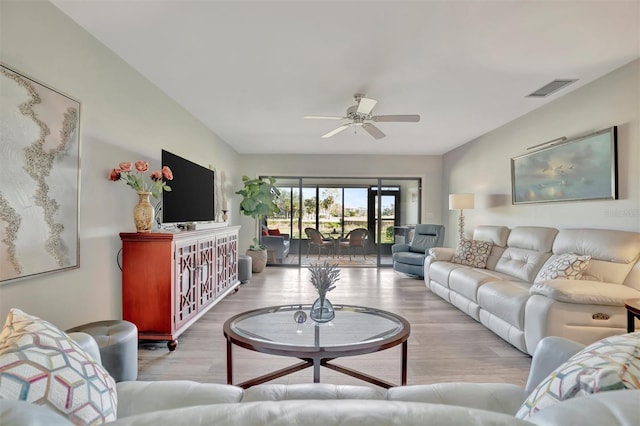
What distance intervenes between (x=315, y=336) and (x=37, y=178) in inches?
76.2

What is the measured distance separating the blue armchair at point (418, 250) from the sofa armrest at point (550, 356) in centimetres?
448

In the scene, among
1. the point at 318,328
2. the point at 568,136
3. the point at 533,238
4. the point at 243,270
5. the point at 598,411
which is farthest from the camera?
the point at 243,270

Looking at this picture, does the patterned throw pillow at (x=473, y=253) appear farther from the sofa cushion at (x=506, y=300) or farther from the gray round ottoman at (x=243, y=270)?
the gray round ottoman at (x=243, y=270)

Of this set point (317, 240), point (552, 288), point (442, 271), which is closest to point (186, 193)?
point (442, 271)

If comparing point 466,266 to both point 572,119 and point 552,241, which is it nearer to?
point 552,241

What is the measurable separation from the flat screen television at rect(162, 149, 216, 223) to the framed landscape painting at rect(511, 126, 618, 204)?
4.21 metres

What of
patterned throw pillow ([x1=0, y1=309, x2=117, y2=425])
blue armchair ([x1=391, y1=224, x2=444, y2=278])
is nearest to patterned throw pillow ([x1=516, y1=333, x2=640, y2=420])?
patterned throw pillow ([x1=0, y1=309, x2=117, y2=425])

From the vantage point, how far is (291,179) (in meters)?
7.25

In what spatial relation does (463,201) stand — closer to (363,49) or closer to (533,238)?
(533,238)

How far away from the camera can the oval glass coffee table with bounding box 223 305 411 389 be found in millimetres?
1755

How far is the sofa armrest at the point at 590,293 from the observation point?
93.3 inches

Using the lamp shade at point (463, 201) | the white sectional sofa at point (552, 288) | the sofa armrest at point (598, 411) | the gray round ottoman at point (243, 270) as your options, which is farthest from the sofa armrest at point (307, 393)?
the lamp shade at point (463, 201)

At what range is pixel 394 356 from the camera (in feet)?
8.77

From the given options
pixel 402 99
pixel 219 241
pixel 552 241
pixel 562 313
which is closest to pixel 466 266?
pixel 552 241
